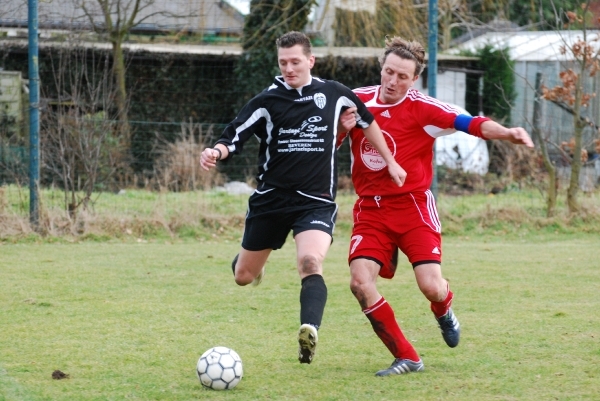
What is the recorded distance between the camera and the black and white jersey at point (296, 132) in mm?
5371

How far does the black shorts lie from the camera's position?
5.35 metres

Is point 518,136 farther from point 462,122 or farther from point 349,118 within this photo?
point 349,118

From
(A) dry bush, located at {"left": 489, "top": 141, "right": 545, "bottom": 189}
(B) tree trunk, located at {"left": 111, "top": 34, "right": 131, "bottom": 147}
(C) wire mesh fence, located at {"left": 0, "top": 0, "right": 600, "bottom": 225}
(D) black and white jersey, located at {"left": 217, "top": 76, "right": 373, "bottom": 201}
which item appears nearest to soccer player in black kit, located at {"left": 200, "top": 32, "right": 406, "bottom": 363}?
(D) black and white jersey, located at {"left": 217, "top": 76, "right": 373, "bottom": 201}

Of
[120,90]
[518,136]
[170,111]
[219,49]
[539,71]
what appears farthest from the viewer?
[539,71]

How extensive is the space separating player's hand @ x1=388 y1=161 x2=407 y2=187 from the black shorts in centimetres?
48

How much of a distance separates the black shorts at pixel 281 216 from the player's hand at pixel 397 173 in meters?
0.48

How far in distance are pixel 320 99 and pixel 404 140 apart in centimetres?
61

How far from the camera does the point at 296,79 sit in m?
5.38

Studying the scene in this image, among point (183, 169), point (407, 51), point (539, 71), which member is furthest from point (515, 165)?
point (407, 51)

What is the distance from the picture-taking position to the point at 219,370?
15.1 ft

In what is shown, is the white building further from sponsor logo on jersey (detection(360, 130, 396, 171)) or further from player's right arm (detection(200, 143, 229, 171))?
player's right arm (detection(200, 143, 229, 171))

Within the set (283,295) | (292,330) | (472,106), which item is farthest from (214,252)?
(472,106)

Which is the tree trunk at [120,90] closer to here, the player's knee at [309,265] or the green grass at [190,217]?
the green grass at [190,217]

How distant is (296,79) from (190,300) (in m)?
2.93
